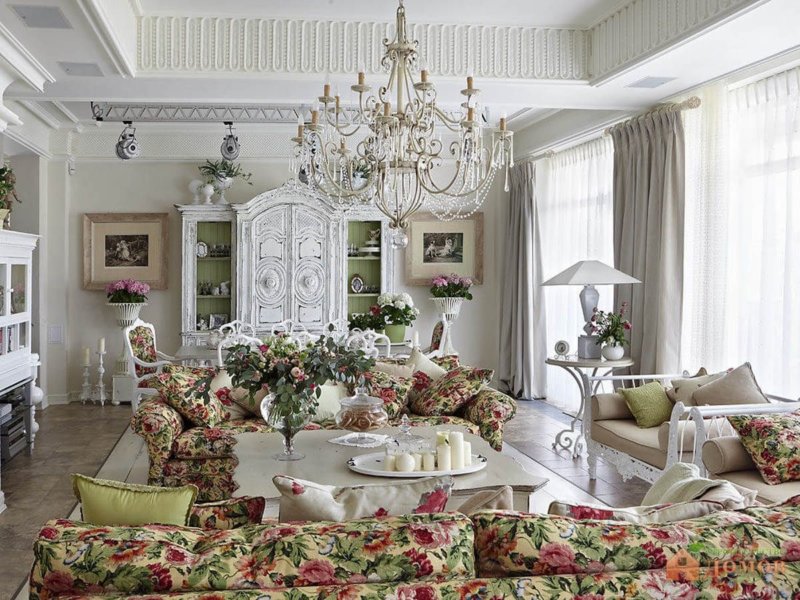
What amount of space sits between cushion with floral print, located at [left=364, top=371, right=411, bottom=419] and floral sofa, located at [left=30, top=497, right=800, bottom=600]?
354 centimetres

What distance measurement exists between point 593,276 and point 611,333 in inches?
18.9

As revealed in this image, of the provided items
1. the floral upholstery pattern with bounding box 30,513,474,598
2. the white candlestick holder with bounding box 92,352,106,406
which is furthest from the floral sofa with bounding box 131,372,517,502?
the white candlestick holder with bounding box 92,352,106,406

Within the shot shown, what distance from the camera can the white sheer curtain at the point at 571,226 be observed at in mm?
7668

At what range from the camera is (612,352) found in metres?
6.20

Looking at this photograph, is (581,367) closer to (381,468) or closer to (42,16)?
(381,468)

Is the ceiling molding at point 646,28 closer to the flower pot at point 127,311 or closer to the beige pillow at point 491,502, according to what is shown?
the beige pillow at point 491,502

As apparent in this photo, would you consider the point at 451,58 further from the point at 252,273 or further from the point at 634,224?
the point at 252,273

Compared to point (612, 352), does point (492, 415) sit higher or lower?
lower

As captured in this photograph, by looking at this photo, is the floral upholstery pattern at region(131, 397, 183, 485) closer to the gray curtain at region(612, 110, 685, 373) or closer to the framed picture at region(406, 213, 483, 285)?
the gray curtain at region(612, 110, 685, 373)

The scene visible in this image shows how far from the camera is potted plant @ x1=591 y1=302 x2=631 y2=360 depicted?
618 cm

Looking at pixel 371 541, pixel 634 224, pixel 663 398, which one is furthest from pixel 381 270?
pixel 371 541

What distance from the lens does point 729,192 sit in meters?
5.79

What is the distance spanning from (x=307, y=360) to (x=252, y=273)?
5.21 m

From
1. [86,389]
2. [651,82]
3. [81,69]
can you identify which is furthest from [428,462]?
[86,389]
